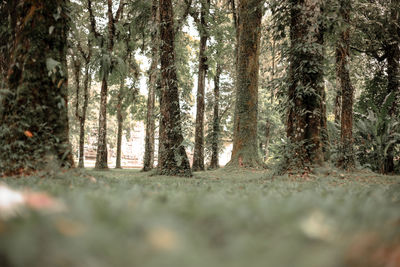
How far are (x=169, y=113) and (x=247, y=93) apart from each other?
180 inches

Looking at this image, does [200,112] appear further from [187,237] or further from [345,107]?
[187,237]

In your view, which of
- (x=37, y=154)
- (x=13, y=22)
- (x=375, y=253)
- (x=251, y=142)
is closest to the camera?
(x=375, y=253)

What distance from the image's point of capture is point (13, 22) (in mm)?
4289

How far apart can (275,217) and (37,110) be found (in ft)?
12.3

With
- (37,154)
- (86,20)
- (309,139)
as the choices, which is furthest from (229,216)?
(86,20)

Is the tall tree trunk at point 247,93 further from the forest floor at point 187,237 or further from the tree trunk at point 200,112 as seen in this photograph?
the forest floor at point 187,237

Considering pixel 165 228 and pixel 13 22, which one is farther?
pixel 13 22

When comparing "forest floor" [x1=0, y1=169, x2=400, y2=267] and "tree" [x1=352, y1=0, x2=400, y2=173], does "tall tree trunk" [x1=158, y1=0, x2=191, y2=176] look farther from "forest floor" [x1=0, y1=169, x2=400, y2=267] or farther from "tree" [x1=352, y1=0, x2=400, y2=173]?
"tree" [x1=352, y1=0, x2=400, y2=173]

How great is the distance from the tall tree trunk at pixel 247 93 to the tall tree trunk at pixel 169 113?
11.8ft

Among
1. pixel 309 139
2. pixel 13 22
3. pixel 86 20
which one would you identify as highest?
pixel 86 20

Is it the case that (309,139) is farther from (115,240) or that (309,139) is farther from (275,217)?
(115,240)

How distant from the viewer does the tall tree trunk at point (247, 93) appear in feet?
35.4

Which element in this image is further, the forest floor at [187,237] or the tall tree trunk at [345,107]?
the tall tree trunk at [345,107]

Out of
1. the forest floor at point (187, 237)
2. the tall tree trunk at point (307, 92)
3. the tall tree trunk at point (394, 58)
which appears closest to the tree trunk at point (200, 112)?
the tall tree trunk at point (394, 58)
